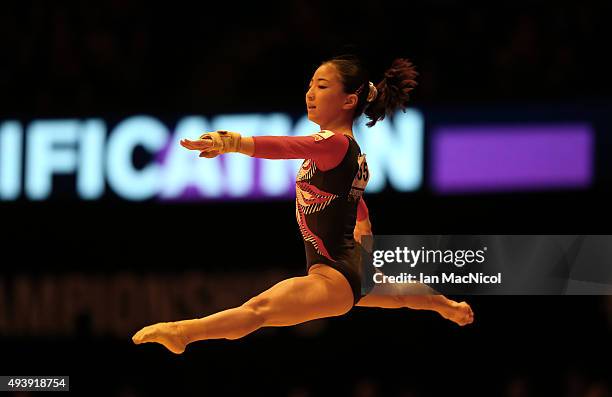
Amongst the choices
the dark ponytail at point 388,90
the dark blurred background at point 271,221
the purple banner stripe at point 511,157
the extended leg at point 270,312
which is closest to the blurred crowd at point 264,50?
the dark blurred background at point 271,221

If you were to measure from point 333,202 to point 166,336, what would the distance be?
2.97 feet

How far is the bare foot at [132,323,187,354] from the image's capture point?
423 centimetres

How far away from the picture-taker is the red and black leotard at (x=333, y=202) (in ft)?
14.6

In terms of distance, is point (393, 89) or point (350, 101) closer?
point (350, 101)

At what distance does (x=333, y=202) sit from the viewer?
4.48 m

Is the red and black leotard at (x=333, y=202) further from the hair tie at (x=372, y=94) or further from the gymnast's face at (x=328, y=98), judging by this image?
the hair tie at (x=372, y=94)

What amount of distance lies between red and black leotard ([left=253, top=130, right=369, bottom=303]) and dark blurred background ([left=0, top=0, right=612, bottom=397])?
3614 mm

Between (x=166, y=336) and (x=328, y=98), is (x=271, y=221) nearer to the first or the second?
(x=328, y=98)

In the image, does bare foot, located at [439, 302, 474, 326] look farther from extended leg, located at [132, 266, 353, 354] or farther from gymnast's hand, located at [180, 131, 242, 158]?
gymnast's hand, located at [180, 131, 242, 158]

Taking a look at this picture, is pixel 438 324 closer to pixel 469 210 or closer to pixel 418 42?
pixel 469 210

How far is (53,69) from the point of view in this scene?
10.3m

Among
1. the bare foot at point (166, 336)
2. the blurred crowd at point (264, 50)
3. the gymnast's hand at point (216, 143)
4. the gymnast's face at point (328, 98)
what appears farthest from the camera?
the blurred crowd at point (264, 50)

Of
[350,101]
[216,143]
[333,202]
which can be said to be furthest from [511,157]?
[216,143]

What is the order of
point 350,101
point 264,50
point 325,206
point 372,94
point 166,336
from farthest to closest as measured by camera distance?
point 264,50, point 372,94, point 350,101, point 325,206, point 166,336
